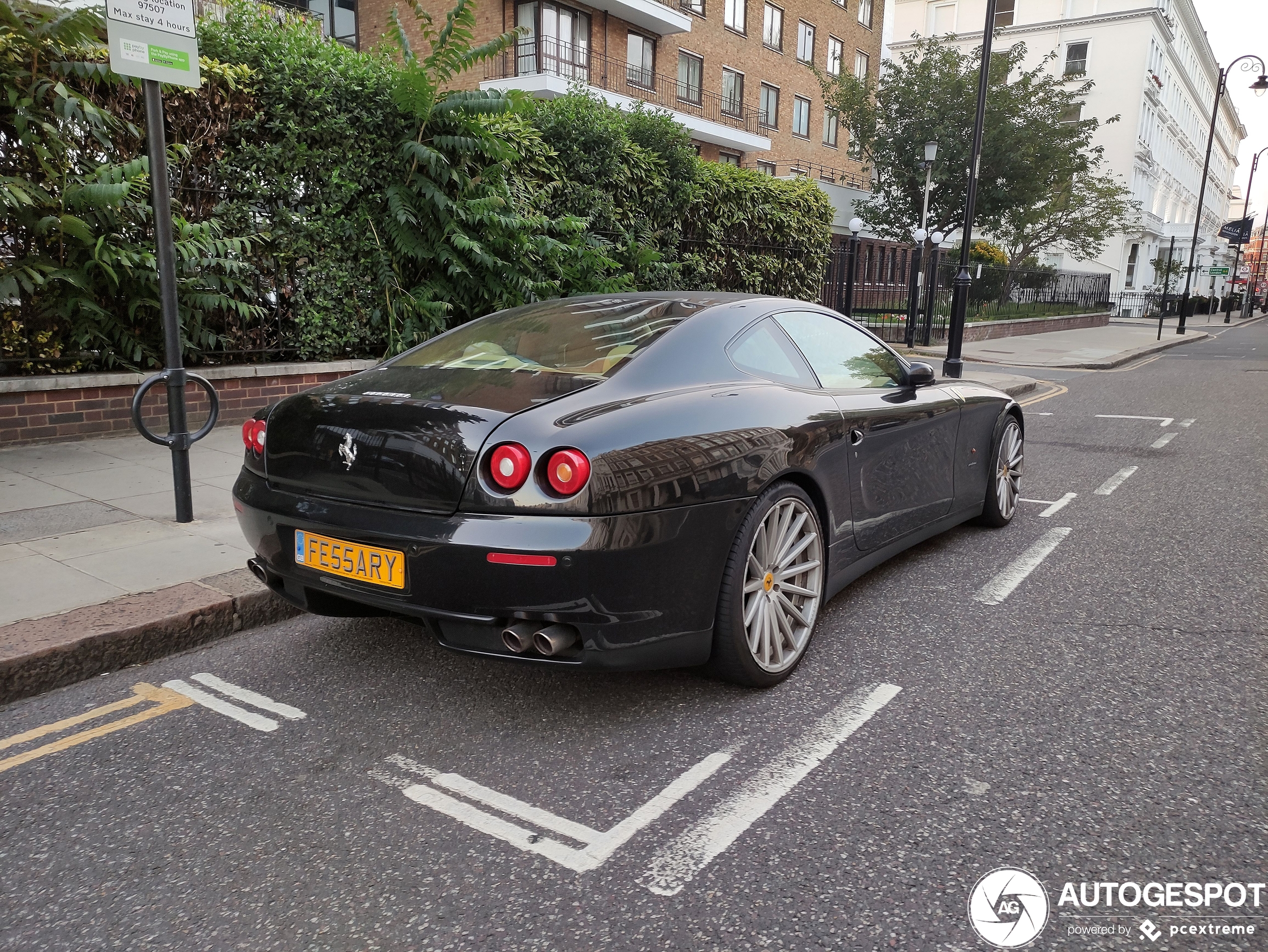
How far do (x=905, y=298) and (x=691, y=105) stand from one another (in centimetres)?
1173

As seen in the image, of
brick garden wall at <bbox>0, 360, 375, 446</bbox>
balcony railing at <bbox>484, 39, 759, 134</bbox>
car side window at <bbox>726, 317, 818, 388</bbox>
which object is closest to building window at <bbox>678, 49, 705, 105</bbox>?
balcony railing at <bbox>484, 39, 759, 134</bbox>

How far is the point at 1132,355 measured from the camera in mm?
21859

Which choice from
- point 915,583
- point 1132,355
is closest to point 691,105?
point 1132,355

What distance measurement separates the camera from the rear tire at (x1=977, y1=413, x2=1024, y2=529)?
5.29 m

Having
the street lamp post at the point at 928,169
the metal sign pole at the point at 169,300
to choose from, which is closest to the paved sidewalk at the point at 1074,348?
the street lamp post at the point at 928,169

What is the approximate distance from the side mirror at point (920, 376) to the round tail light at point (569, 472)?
230 cm

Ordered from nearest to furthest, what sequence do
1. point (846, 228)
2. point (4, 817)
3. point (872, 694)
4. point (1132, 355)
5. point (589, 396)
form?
point (4, 817), point (589, 396), point (872, 694), point (1132, 355), point (846, 228)

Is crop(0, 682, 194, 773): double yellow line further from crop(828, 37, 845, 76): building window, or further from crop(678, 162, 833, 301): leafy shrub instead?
crop(828, 37, 845, 76): building window

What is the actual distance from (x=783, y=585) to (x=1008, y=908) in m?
1.38

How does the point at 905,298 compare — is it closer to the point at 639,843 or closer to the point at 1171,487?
the point at 1171,487

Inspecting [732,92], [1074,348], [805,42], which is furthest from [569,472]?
[805,42]

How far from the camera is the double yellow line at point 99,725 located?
9.39 ft

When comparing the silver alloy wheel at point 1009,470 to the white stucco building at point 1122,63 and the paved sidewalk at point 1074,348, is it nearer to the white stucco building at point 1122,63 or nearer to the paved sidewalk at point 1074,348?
the paved sidewalk at point 1074,348

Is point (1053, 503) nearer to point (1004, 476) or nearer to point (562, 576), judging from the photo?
point (1004, 476)
